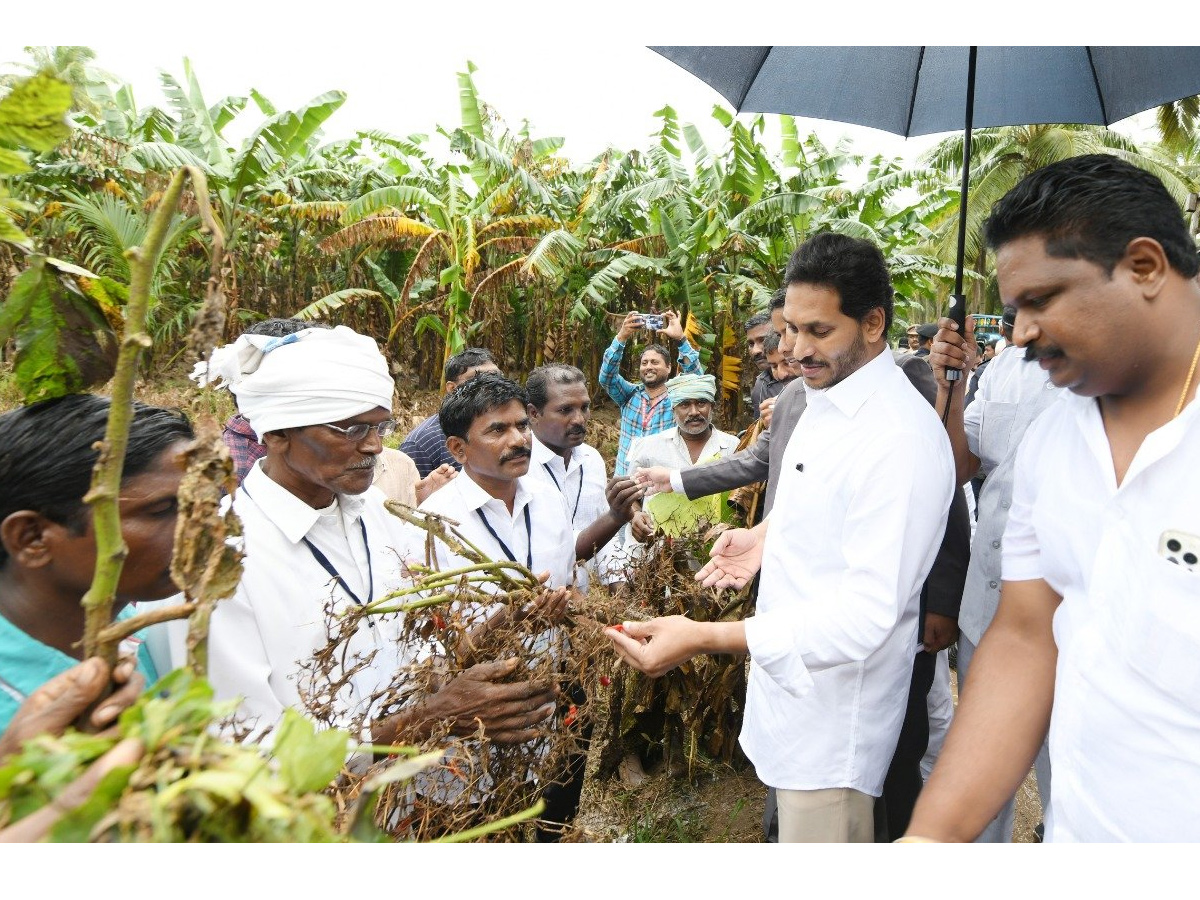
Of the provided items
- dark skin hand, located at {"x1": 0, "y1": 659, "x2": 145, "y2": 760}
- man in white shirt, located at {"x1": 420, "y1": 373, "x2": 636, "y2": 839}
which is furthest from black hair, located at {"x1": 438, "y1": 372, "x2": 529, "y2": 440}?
dark skin hand, located at {"x1": 0, "y1": 659, "x2": 145, "y2": 760}

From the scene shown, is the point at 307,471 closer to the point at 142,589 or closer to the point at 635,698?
the point at 142,589

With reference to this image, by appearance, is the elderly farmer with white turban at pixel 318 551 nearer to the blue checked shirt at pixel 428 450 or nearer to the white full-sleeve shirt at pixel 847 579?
the white full-sleeve shirt at pixel 847 579

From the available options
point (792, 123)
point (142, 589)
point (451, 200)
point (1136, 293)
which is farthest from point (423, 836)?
point (792, 123)

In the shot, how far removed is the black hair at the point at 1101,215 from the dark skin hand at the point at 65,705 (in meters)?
1.64

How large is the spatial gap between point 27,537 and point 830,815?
6.83 ft

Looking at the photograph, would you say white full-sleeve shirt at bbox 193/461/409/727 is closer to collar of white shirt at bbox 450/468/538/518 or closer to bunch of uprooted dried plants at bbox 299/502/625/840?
bunch of uprooted dried plants at bbox 299/502/625/840

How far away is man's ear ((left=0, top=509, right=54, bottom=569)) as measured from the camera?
132 centimetres

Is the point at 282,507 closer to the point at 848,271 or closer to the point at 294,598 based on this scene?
the point at 294,598

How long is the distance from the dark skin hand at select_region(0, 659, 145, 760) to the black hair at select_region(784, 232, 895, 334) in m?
1.90

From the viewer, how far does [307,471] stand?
201cm

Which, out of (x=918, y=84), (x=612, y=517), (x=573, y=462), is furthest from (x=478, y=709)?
(x=918, y=84)

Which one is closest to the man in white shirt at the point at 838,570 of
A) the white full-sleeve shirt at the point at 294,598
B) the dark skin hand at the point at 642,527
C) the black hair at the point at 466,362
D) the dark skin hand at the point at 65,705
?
the white full-sleeve shirt at the point at 294,598

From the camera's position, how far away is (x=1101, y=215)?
4.48 feet

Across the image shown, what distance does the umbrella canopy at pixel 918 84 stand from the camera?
2.98 metres
